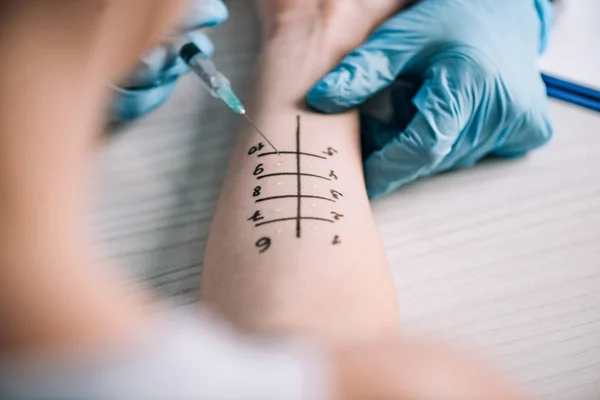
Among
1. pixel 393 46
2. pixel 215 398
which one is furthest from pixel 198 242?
pixel 215 398

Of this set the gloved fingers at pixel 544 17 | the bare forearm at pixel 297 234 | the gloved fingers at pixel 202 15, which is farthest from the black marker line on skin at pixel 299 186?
the gloved fingers at pixel 544 17

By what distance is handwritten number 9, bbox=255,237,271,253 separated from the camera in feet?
2.69

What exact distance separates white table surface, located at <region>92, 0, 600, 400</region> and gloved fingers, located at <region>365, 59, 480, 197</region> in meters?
0.06

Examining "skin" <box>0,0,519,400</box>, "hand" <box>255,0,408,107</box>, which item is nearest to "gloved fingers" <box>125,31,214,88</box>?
"hand" <box>255,0,408,107</box>

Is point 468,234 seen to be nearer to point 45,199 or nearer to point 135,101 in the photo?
point 135,101

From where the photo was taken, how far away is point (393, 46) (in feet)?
3.50

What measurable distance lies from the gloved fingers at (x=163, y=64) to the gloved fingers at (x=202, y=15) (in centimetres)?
3

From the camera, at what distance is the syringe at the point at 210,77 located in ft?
3.40

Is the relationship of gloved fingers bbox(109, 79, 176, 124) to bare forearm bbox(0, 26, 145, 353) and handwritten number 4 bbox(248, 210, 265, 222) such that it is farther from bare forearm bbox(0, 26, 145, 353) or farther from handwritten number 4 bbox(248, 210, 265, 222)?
bare forearm bbox(0, 26, 145, 353)

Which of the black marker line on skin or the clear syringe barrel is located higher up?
the clear syringe barrel

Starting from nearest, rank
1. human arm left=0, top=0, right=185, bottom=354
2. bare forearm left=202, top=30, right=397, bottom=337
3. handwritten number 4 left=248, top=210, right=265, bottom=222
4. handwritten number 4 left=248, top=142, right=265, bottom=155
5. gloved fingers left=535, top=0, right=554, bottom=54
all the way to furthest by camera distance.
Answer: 1. human arm left=0, top=0, right=185, bottom=354
2. bare forearm left=202, top=30, right=397, bottom=337
3. handwritten number 4 left=248, top=210, right=265, bottom=222
4. handwritten number 4 left=248, top=142, right=265, bottom=155
5. gloved fingers left=535, top=0, right=554, bottom=54

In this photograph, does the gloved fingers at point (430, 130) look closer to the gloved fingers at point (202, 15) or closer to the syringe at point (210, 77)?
the syringe at point (210, 77)

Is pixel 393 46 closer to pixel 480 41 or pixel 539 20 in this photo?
pixel 480 41

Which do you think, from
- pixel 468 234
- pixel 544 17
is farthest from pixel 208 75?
pixel 544 17
